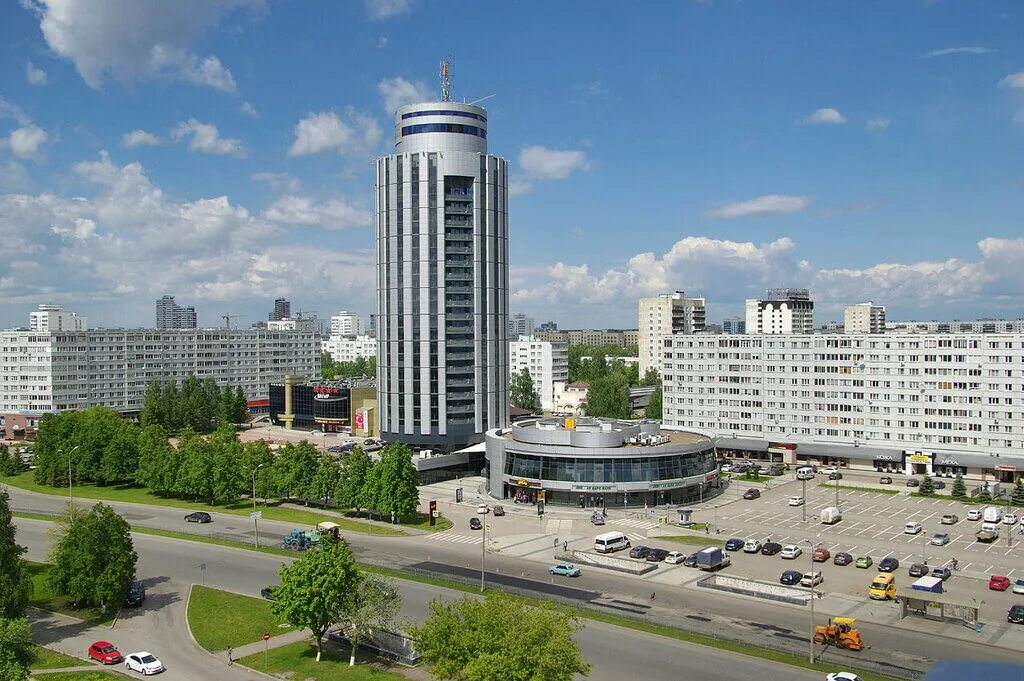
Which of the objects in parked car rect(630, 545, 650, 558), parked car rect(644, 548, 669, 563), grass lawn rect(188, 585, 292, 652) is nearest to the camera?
grass lawn rect(188, 585, 292, 652)

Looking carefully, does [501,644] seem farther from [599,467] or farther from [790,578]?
[599,467]

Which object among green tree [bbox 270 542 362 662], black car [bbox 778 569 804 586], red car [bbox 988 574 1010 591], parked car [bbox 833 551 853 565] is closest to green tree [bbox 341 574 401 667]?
green tree [bbox 270 542 362 662]

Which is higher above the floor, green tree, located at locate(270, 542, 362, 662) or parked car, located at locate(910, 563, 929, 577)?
green tree, located at locate(270, 542, 362, 662)

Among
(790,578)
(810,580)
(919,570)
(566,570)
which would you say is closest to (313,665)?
(566,570)

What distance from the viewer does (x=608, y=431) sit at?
326 ft

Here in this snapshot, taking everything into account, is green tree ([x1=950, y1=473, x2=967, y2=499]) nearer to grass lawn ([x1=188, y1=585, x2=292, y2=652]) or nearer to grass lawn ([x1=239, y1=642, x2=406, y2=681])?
grass lawn ([x1=239, y1=642, x2=406, y2=681])

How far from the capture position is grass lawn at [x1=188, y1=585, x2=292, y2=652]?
54.0 meters

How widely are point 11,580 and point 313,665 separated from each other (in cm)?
2048

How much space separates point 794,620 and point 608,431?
1776 inches

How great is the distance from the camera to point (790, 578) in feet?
211

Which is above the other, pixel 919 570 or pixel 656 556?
pixel 656 556

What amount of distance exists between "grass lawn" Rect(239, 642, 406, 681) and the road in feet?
6.61

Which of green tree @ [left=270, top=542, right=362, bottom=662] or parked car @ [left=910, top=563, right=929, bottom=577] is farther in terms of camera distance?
parked car @ [left=910, top=563, right=929, bottom=577]

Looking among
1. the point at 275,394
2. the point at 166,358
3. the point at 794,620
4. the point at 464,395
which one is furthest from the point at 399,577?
the point at 166,358
